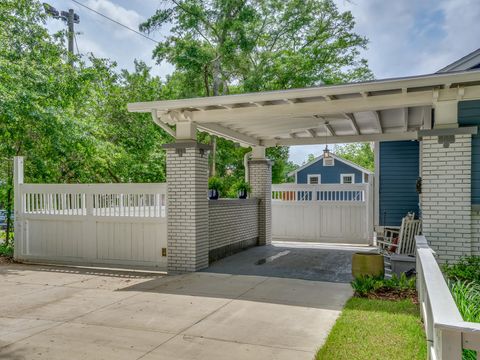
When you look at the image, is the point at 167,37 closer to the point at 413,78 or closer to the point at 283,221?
the point at 283,221

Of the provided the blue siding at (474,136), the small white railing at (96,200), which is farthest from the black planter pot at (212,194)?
the blue siding at (474,136)

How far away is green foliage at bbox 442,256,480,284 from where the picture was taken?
4973 millimetres

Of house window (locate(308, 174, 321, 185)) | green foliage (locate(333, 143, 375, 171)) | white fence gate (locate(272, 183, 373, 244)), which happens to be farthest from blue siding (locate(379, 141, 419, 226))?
green foliage (locate(333, 143, 375, 171))

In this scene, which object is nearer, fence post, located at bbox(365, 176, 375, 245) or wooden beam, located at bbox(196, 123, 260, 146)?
wooden beam, located at bbox(196, 123, 260, 146)

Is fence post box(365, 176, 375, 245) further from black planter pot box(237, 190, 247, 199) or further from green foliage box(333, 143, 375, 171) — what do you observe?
green foliage box(333, 143, 375, 171)

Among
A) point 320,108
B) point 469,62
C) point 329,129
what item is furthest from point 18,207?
point 469,62

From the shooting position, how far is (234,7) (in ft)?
56.9

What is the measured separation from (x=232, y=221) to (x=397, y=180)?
4.25m

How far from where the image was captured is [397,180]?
9742 millimetres

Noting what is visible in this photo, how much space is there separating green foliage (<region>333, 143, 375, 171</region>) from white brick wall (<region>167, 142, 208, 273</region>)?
2953 cm

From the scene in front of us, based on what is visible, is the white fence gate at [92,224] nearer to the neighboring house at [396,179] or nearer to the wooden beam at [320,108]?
the wooden beam at [320,108]

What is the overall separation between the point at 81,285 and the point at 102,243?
1645 millimetres

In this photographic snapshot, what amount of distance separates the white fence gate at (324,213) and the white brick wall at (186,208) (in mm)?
5371

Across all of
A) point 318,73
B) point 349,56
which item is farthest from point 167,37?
point 349,56
